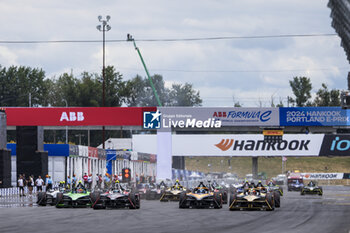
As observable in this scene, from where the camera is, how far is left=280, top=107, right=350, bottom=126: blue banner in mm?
51938

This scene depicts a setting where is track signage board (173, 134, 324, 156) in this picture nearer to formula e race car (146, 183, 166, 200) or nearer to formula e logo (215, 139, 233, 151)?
formula e logo (215, 139, 233, 151)

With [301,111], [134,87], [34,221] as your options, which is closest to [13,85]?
[134,87]

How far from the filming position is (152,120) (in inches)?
2042

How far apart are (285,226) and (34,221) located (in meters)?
8.06

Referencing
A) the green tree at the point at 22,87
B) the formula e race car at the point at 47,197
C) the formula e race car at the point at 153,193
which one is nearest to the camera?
the formula e race car at the point at 47,197

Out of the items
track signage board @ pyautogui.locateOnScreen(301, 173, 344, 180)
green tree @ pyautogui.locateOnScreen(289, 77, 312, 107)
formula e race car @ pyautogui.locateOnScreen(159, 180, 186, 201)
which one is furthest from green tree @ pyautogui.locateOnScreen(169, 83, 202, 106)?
formula e race car @ pyautogui.locateOnScreen(159, 180, 186, 201)

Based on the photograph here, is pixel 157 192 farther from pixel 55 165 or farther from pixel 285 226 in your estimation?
pixel 285 226

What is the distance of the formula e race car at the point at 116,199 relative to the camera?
29.4 m

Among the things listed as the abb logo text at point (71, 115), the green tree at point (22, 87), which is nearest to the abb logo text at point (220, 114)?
the abb logo text at point (71, 115)

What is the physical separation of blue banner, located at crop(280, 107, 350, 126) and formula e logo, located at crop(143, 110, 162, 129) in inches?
376

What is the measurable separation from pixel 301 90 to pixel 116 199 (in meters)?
109

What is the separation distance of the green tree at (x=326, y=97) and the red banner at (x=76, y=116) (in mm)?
89092

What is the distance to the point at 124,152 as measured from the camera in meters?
57.6

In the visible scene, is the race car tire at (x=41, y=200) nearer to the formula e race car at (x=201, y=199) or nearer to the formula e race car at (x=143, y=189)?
the formula e race car at (x=201, y=199)
